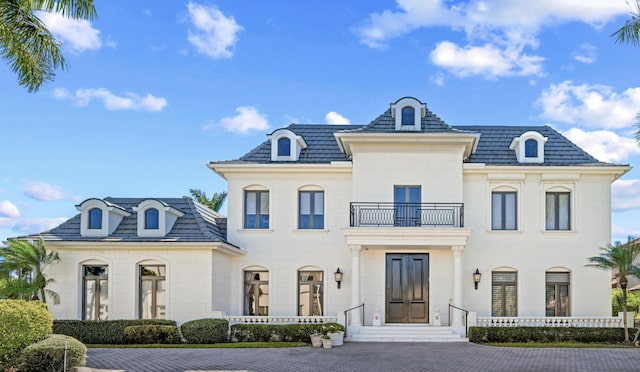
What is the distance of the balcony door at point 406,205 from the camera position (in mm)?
23922

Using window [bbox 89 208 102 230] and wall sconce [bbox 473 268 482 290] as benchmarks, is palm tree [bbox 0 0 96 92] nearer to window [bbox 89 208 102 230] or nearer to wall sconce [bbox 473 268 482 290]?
window [bbox 89 208 102 230]

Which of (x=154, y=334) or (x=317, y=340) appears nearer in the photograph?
(x=317, y=340)

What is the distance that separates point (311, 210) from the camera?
2500cm

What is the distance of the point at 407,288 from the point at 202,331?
7.36 meters

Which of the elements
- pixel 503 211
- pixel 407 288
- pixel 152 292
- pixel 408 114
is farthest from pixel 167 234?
pixel 503 211

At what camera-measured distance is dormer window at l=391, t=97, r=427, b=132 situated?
2394cm

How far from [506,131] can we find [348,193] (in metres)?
7.04

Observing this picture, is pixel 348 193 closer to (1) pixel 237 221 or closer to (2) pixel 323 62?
(1) pixel 237 221

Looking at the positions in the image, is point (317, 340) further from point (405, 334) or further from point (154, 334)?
point (154, 334)

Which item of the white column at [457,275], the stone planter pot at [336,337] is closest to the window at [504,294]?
the white column at [457,275]

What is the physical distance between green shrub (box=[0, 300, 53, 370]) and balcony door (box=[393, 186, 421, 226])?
40.9ft

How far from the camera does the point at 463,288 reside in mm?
24141

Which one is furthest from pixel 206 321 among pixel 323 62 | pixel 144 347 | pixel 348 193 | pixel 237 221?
pixel 323 62

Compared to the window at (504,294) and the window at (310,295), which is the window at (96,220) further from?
the window at (504,294)
